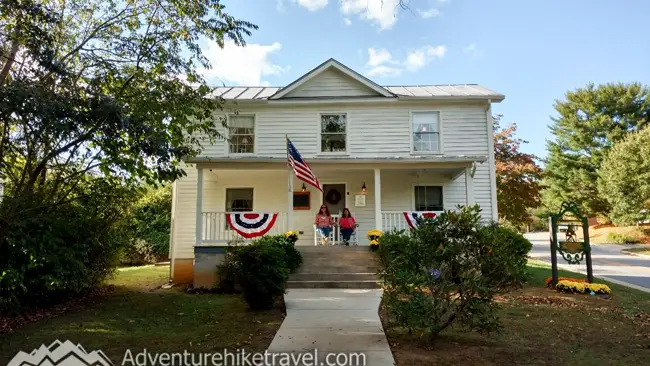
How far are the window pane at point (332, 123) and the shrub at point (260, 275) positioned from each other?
668 cm

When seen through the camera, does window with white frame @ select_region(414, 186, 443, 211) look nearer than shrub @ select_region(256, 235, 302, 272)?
No

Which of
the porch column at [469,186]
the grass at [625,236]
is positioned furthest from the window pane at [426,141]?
the grass at [625,236]

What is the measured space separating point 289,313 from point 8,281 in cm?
464

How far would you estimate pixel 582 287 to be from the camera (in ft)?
26.6

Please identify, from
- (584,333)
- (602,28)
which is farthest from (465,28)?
(602,28)

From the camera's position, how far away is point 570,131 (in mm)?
34375

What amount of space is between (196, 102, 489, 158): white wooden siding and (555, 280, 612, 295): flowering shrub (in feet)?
16.4

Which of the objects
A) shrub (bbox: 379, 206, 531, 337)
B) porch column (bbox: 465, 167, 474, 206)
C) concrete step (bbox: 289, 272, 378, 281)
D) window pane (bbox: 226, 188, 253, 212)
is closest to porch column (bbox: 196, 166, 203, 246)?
window pane (bbox: 226, 188, 253, 212)

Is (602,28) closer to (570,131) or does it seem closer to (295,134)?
(295,134)

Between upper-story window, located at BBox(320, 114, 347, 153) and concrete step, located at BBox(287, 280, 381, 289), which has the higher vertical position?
upper-story window, located at BBox(320, 114, 347, 153)

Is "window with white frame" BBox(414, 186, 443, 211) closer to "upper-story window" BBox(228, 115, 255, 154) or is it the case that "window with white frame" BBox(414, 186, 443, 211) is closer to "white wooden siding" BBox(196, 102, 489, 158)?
"white wooden siding" BBox(196, 102, 489, 158)

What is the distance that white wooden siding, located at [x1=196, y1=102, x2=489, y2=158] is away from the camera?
12180 mm

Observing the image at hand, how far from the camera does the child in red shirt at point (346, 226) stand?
11.0 meters

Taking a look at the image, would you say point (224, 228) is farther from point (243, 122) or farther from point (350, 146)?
point (350, 146)
